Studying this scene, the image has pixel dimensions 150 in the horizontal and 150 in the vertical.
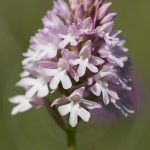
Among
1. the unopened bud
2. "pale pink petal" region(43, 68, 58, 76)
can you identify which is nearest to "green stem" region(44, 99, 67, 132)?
"pale pink petal" region(43, 68, 58, 76)

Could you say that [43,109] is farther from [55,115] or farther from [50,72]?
[50,72]

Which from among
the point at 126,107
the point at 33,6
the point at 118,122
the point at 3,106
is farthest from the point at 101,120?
the point at 33,6

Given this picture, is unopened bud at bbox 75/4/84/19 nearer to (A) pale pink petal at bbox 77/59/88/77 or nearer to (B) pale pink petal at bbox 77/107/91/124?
(A) pale pink petal at bbox 77/59/88/77

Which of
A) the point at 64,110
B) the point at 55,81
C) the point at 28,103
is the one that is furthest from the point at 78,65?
the point at 28,103

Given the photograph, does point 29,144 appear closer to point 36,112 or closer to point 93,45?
point 36,112

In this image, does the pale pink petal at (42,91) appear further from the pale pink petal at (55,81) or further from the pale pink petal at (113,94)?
the pale pink petal at (113,94)

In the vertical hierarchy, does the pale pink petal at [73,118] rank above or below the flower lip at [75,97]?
below

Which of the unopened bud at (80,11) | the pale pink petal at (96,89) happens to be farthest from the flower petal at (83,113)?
the unopened bud at (80,11)

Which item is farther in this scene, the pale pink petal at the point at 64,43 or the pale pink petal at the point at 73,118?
the pale pink petal at the point at 64,43
